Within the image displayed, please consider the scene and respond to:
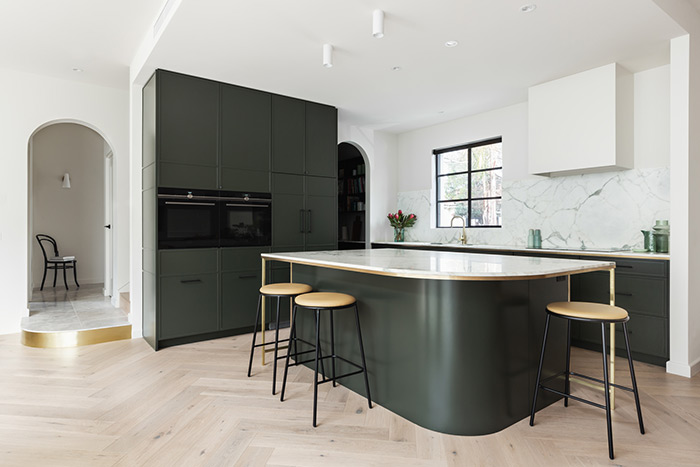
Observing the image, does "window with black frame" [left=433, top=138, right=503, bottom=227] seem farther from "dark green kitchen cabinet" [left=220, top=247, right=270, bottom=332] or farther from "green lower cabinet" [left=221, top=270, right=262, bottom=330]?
"green lower cabinet" [left=221, top=270, right=262, bottom=330]

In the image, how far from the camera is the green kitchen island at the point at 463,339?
2.22 metres

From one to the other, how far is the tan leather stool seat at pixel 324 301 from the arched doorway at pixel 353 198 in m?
3.72

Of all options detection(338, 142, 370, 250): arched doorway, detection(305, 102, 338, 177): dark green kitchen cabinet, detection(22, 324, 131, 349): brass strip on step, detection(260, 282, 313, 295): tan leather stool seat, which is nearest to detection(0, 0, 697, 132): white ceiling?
detection(305, 102, 338, 177): dark green kitchen cabinet

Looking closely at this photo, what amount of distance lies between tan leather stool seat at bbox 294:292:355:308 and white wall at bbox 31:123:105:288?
243 inches

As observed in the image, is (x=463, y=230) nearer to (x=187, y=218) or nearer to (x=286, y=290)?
(x=286, y=290)

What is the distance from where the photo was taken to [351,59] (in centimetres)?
363

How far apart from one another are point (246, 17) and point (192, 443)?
2722 millimetres

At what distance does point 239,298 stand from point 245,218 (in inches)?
33.0

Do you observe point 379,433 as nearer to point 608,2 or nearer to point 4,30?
point 608,2

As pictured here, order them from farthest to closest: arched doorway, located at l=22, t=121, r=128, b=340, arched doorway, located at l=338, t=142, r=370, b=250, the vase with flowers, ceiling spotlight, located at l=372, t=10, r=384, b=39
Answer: arched doorway, located at l=22, t=121, r=128, b=340 < arched doorway, located at l=338, t=142, r=370, b=250 < the vase with flowers < ceiling spotlight, located at l=372, t=10, r=384, b=39

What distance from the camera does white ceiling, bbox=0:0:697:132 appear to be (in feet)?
9.29

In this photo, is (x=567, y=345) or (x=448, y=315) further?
(x=567, y=345)

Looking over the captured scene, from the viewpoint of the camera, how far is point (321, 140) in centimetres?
497

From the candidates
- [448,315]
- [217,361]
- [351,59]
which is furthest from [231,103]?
[448,315]
